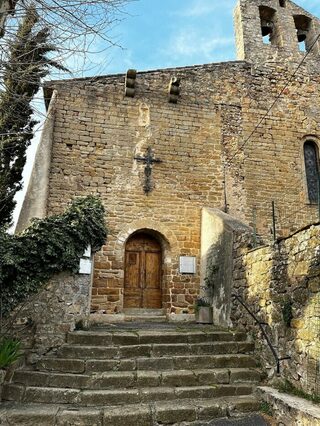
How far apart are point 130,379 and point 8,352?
4.88 feet

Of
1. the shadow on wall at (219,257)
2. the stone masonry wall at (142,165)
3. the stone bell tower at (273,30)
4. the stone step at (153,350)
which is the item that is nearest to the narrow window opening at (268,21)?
the stone bell tower at (273,30)

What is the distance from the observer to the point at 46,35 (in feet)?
12.0

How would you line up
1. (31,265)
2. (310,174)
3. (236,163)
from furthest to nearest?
(310,174), (236,163), (31,265)

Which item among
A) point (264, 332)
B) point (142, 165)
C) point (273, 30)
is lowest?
point (264, 332)

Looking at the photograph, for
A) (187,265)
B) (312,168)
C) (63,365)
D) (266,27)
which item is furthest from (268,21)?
(63,365)

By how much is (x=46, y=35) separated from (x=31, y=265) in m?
2.85

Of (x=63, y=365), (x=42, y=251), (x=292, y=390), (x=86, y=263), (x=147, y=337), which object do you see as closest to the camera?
(x=292, y=390)

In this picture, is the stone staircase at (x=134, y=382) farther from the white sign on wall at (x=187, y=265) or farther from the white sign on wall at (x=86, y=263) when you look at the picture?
the white sign on wall at (x=187, y=265)

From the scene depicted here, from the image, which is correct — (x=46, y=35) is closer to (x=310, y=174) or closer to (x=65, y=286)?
(x=65, y=286)

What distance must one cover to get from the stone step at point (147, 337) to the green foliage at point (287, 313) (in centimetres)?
118

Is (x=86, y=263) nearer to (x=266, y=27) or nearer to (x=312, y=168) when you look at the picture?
(x=312, y=168)

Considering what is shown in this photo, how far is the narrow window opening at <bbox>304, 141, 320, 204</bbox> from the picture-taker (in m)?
9.73

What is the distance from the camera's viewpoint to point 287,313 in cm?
433

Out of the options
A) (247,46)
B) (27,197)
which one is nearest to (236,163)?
(247,46)
